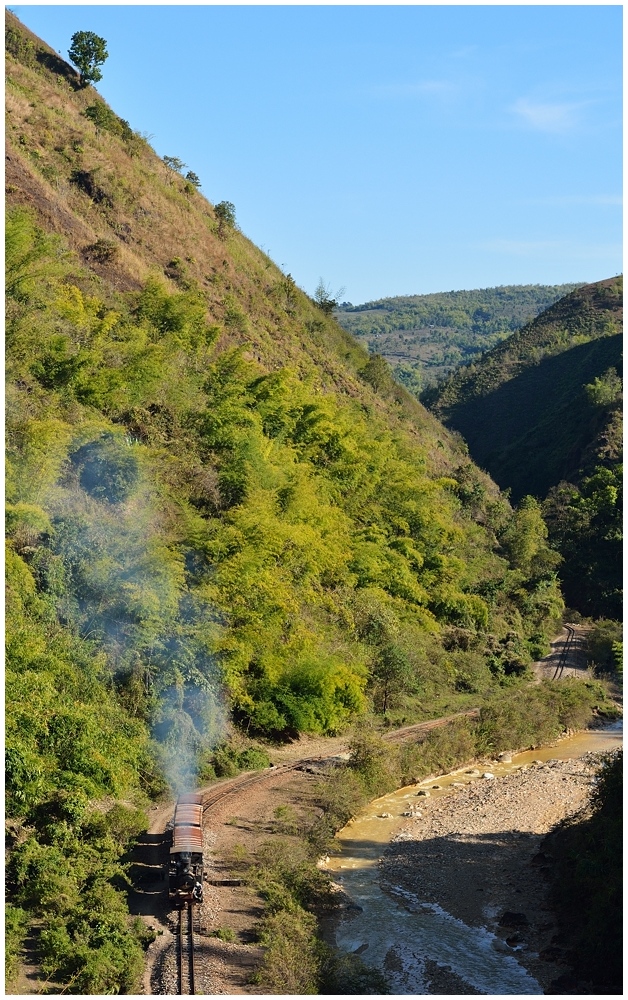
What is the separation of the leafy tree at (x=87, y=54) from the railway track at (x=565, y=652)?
40068 millimetres

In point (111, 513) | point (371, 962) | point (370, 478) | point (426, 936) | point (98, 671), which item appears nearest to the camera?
point (371, 962)

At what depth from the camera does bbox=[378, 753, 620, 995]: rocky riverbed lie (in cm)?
1945

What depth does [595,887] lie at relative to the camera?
20.0 metres

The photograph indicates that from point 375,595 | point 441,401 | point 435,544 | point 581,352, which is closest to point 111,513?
point 375,595

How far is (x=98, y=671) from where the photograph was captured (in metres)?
24.7

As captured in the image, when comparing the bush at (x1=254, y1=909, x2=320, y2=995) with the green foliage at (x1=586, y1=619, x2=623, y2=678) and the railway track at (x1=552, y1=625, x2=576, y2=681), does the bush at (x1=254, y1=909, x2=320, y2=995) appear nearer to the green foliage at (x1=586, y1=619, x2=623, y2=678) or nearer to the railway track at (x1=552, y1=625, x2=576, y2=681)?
the railway track at (x1=552, y1=625, x2=576, y2=681)

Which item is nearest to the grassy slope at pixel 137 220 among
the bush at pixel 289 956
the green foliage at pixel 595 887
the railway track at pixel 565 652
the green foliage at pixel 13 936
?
the railway track at pixel 565 652

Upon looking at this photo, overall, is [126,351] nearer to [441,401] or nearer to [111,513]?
[111,513]

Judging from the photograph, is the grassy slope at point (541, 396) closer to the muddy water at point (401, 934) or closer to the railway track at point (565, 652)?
the railway track at point (565, 652)

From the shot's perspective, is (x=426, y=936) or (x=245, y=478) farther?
(x=245, y=478)

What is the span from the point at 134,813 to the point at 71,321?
18143mm

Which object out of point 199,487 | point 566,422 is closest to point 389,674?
point 199,487

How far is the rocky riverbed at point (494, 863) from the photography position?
766 inches

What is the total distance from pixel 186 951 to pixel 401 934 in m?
5.44
